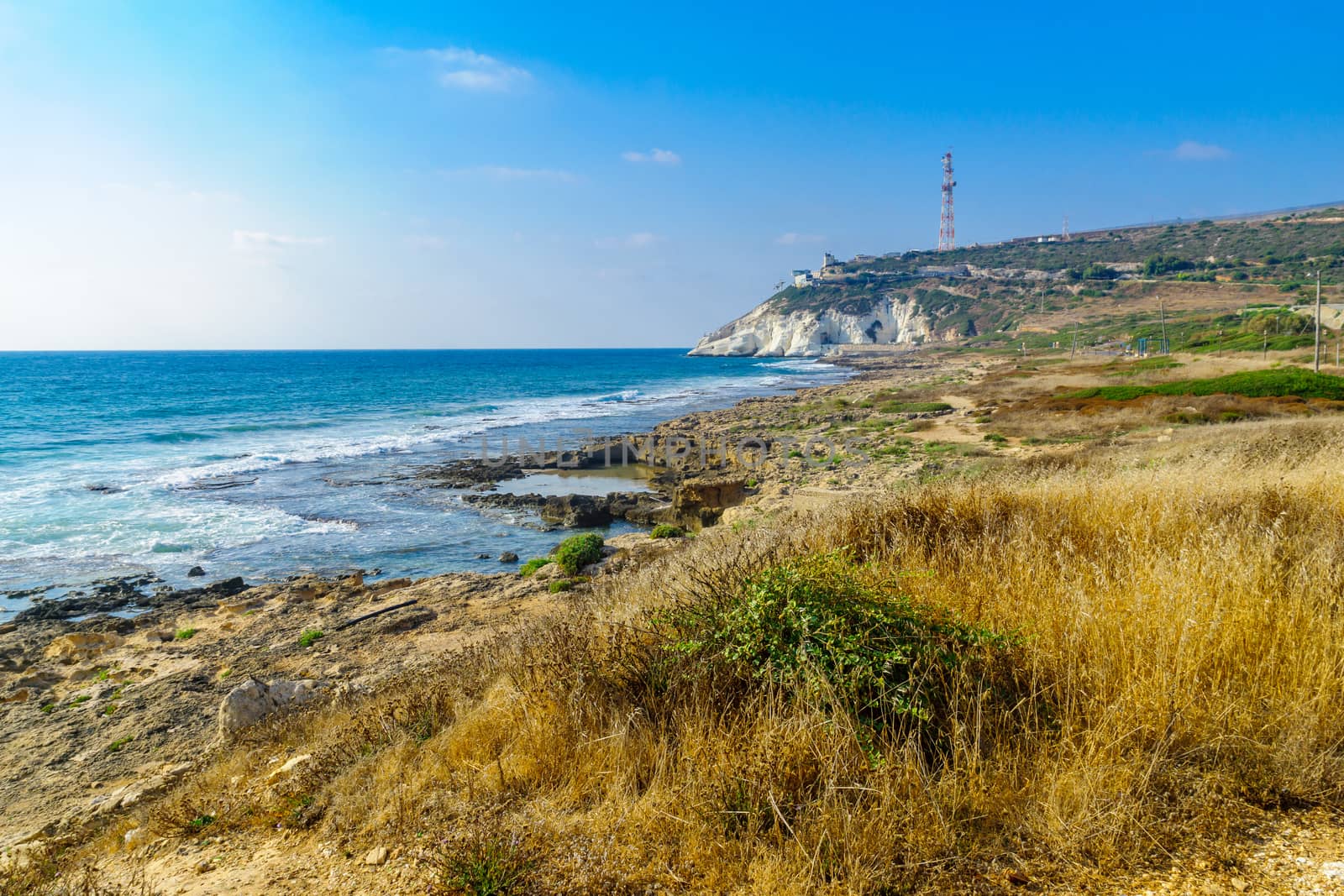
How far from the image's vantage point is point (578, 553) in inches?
509

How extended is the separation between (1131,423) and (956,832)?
23.1m

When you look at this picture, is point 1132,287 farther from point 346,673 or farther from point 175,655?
point 175,655

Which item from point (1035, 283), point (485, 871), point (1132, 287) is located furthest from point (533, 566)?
point (1035, 283)

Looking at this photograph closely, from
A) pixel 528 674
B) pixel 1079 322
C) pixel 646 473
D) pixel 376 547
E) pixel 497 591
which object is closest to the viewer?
pixel 528 674

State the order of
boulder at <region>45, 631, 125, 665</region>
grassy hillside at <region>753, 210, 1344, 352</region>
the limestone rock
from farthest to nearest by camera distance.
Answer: grassy hillside at <region>753, 210, 1344, 352</region> < boulder at <region>45, 631, 125, 665</region> < the limestone rock

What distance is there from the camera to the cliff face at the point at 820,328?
5551 inches

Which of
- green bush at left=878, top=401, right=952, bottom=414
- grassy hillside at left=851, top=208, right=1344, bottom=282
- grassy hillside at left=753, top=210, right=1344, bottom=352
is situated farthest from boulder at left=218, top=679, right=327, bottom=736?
grassy hillside at left=851, top=208, right=1344, bottom=282

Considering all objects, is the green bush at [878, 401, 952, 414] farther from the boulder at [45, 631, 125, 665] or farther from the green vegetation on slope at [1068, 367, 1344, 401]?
the boulder at [45, 631, 125, 665]

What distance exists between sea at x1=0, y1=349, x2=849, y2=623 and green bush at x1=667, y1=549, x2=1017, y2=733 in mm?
12360

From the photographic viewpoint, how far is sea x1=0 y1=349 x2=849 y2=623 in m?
16.1

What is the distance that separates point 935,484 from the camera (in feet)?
24.7

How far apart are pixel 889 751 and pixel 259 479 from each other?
94.1 ft

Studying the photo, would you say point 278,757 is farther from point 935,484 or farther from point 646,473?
point 646,473

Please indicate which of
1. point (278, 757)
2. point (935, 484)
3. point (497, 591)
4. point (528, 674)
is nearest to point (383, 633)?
point (497, 591)
